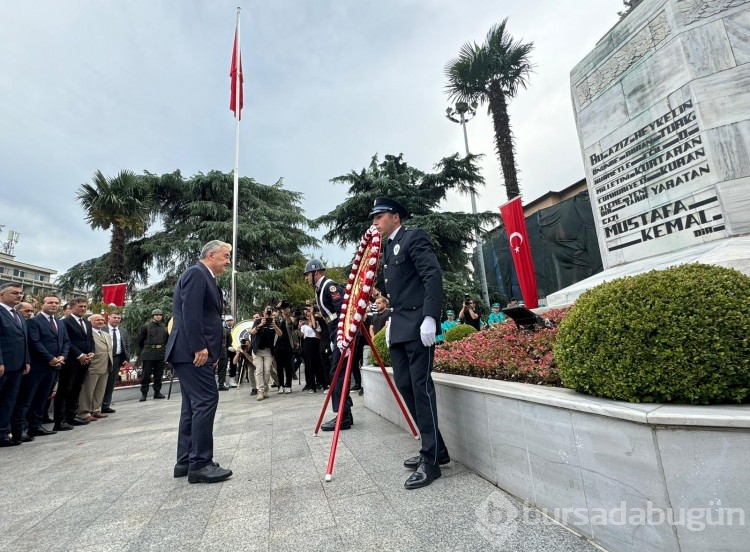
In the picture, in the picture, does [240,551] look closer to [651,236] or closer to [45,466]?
[45,466]

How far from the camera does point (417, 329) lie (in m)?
3.09

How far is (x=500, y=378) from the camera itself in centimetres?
355

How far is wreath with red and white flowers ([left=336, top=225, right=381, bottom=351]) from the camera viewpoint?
3629 mm

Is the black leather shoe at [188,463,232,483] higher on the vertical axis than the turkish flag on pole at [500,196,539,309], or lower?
lower

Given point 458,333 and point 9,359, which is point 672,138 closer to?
point 458,333

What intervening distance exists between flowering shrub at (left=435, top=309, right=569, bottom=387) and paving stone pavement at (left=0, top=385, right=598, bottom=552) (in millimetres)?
871

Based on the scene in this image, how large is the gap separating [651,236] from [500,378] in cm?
375

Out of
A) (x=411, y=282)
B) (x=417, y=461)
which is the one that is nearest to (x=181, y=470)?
(x=417, y=461)

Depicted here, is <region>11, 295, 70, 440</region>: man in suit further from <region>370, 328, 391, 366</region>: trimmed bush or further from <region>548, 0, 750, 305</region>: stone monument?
<region>548, 0, 750, 305</region>: stone monument

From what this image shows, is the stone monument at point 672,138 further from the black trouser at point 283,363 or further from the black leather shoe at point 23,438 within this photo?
the black leather shoe at point 23,438

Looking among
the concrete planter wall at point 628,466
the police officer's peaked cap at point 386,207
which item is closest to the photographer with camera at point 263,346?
the police officer's peaked cap at point 386,207

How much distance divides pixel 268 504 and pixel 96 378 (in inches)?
276

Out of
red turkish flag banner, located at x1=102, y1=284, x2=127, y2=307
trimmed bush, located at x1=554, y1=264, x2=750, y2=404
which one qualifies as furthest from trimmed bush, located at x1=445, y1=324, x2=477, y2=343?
red turkish flag banner, located at x1=102, y1=284, x2=127, y2=307

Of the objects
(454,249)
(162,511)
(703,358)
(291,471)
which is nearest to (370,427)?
(291,471)
